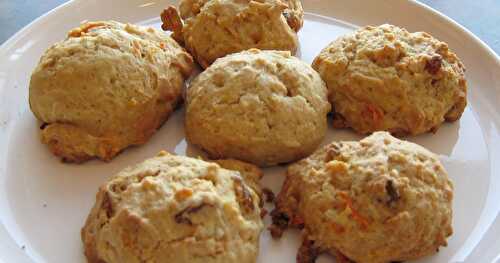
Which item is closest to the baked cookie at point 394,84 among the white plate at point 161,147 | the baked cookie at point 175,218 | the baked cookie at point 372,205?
the white plate at point 161,147

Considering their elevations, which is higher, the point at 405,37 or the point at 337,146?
the point at 405,37

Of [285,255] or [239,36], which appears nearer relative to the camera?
[285,255]

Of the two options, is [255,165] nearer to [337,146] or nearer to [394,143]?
[337,146]

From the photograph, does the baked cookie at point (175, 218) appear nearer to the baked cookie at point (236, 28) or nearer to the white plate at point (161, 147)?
the white plate at point (161, 147)

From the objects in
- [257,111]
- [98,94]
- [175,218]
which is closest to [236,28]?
[257,111]

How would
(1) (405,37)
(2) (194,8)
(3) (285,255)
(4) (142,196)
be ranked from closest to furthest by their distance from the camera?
(4) (142,196) < (3) (285,255) < (1) (405,37) < (2) (194,8)

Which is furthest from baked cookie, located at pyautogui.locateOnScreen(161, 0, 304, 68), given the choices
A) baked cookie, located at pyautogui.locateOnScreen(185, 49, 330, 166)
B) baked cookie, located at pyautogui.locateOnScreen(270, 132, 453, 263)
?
baked cookie, located at pyautogui.locateOnScreen(270, 132, 453, 263)

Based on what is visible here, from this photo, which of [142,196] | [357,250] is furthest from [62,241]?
[357,250]

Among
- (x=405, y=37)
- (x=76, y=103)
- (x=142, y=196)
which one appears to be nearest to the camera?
(x=142, y=196)
